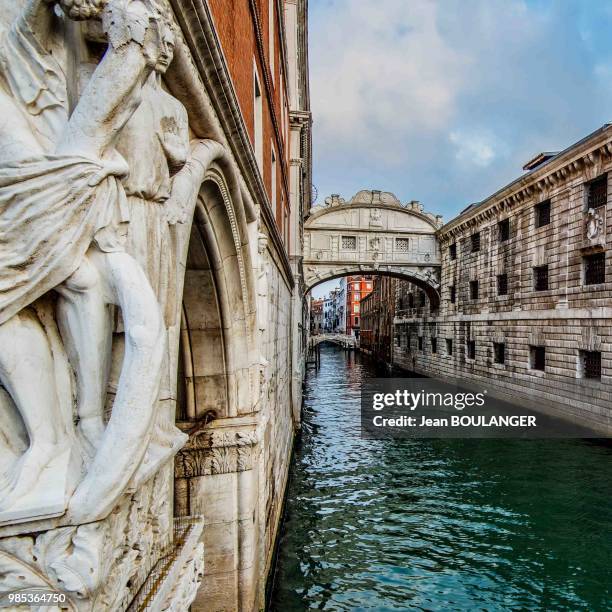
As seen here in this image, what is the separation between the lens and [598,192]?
1320cm

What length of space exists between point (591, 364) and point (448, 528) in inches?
348

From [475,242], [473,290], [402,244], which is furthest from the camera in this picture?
[402,244]

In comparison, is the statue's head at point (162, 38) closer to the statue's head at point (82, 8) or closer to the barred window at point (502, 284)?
the statue's head at point (82, 8)

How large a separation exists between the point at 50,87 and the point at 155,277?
2.41ft

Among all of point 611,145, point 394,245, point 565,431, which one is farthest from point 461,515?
point 394,245

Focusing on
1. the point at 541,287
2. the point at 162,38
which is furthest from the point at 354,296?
the point at 162,38

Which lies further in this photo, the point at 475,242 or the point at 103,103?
the point at 475,242

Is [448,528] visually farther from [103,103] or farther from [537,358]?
[537,358]

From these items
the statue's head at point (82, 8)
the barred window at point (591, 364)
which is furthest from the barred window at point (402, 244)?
the statue's head at point (82, 8)

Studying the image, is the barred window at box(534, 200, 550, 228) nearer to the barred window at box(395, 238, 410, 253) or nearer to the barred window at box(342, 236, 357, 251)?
the barred window at box(395, 238, 410, 253)

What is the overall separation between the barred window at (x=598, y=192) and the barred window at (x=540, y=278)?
2.82 m

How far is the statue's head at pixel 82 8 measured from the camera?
4.04 feet

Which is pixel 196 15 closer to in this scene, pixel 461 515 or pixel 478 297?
pixel 461 515

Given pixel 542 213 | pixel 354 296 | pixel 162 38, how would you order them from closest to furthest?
pixel 162 38
pixel 542 213
pixel 354 296
